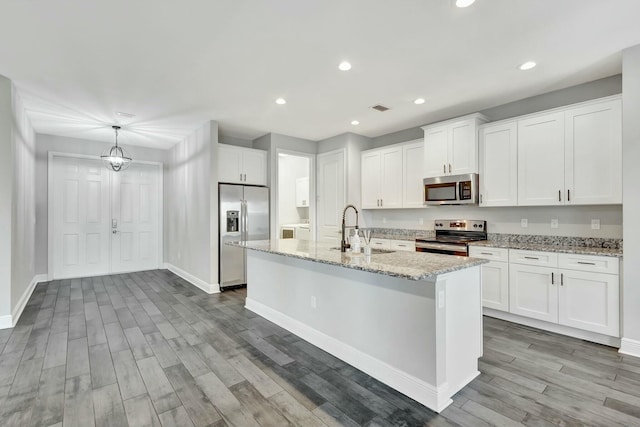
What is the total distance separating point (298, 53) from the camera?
2.82 meters

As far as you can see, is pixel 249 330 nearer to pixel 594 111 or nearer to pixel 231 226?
pixel 231 226

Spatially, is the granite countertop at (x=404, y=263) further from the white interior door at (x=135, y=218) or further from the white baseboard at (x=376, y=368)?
the white interior door at (x=135, y=218)

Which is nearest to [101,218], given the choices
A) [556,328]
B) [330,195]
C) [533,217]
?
[330,195]

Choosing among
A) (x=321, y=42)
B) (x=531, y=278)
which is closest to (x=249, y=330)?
(x=321, y=42)

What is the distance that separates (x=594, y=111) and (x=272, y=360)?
13.2 ft

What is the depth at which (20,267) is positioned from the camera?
394 centimetres

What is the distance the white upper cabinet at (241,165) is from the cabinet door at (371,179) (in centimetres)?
182

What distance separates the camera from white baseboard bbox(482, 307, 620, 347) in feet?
9.66

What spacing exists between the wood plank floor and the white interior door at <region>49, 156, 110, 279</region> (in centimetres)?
259

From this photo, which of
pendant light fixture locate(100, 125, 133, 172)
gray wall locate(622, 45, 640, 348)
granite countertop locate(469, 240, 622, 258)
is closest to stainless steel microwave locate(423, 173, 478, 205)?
granite countertop locate(469, 240, 622, 258)

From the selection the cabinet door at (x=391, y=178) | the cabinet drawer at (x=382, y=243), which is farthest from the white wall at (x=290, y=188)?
the cabinet drawer at (x=382, y=243)

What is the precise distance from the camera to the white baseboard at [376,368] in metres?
2.01

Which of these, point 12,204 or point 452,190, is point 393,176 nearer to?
point 452,190

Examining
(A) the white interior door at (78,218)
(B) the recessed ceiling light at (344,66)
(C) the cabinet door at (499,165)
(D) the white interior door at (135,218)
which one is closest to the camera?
(B) the recessed ceiling light at (344,66)
